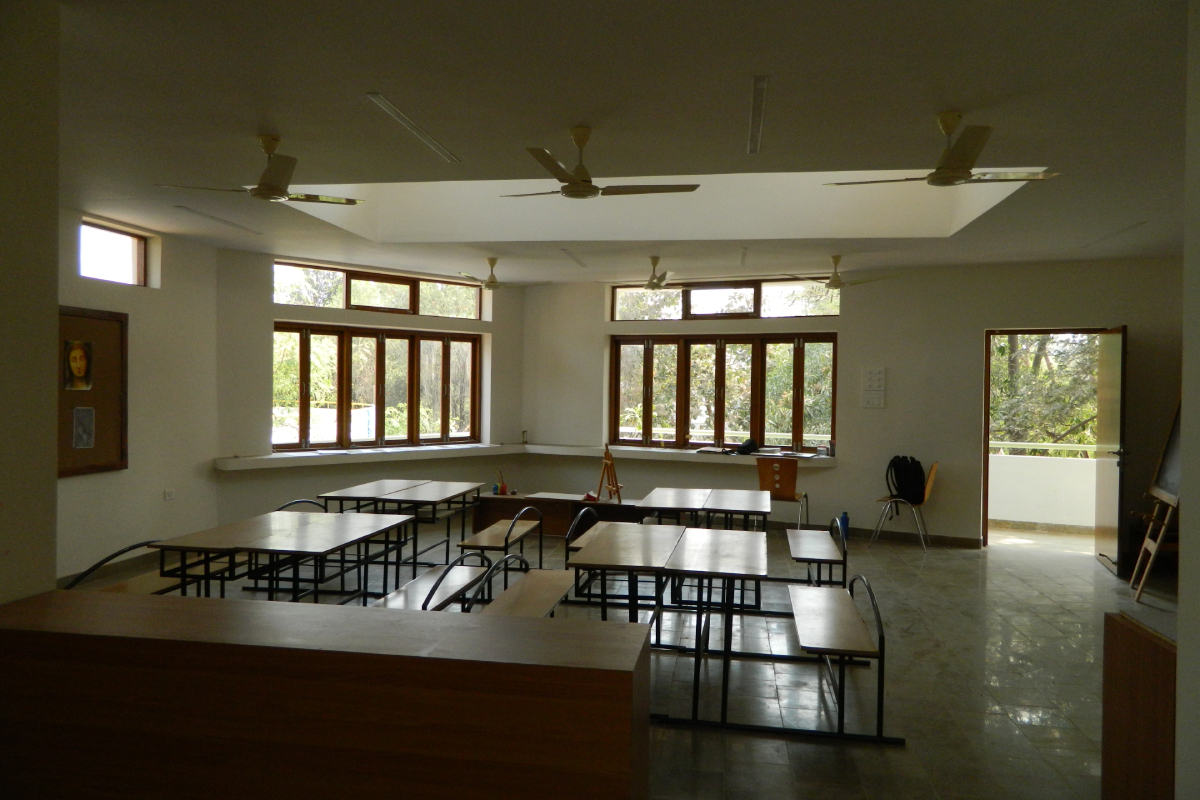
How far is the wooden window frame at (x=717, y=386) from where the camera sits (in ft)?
29.7

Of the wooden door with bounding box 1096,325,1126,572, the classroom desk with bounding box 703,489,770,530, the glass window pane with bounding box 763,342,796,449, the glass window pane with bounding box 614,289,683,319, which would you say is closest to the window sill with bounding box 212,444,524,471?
the glass window pane with bounding box 614,289,683,319

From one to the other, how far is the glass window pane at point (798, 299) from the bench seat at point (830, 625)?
5.11 m

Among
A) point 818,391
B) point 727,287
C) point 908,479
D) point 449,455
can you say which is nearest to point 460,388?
point 449,455

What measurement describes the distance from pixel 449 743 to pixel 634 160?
3477 millimetres

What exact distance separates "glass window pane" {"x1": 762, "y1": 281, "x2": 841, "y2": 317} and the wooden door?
2.68 meters

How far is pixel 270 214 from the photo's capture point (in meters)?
6.01

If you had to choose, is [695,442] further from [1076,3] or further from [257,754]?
[257,754]

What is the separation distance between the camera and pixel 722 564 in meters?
3.97

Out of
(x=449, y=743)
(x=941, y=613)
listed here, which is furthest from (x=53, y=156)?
(x=941, y=613)

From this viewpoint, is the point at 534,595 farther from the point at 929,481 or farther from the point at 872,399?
the point at 872,399

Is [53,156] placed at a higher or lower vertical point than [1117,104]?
lower

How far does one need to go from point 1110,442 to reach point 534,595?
6.04 meters

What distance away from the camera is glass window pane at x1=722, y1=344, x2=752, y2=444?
934 cm

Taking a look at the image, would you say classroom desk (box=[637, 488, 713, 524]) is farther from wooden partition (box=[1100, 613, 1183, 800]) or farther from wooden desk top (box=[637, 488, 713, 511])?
wooden partition (box=[1100, 613, 1183, 800])
